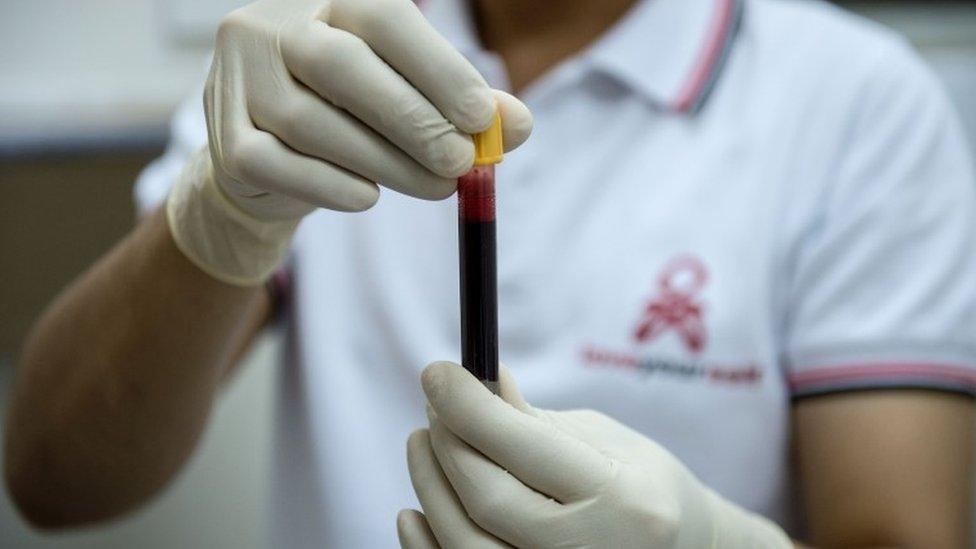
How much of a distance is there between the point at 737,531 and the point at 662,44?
0.43 m

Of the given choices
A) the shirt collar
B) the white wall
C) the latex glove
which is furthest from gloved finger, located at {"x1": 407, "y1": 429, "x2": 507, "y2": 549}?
the white wall

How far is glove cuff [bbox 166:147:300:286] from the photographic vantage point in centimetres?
63

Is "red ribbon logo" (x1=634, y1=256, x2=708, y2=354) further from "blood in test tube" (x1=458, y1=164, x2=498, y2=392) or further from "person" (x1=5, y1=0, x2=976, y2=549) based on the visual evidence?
"blood in test tube" (x1=458, y1=164, x2=498, y2=392)

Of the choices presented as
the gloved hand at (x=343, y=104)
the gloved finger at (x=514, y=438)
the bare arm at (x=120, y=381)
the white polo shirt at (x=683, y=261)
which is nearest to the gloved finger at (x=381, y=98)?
the gloved hand at (x=343, y=104)

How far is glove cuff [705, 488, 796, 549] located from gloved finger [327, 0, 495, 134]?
0.26m

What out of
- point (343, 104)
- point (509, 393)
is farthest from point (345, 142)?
point (509, 393)

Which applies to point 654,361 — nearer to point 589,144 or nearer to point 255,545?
point 589,144

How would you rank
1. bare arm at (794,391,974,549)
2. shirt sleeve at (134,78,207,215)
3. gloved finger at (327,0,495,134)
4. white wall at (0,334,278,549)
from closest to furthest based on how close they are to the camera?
1. gloved finger at (327,0,495,134)
2. bare arm at (794,391,974,549)
3. shirt sleeve at (134,78,207,215)
4. white wall at (0,334,278,549)

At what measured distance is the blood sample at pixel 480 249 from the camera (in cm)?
51

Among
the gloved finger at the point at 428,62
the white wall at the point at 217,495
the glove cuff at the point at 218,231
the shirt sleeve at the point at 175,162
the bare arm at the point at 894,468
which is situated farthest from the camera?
the white wall at the point at 217,495

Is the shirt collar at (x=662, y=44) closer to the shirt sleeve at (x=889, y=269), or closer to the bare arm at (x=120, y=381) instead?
the shirt sleeve at (x=889, y=269)

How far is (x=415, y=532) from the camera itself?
551mm

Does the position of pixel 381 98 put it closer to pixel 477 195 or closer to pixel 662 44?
pixel 477 195

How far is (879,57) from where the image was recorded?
861mm
